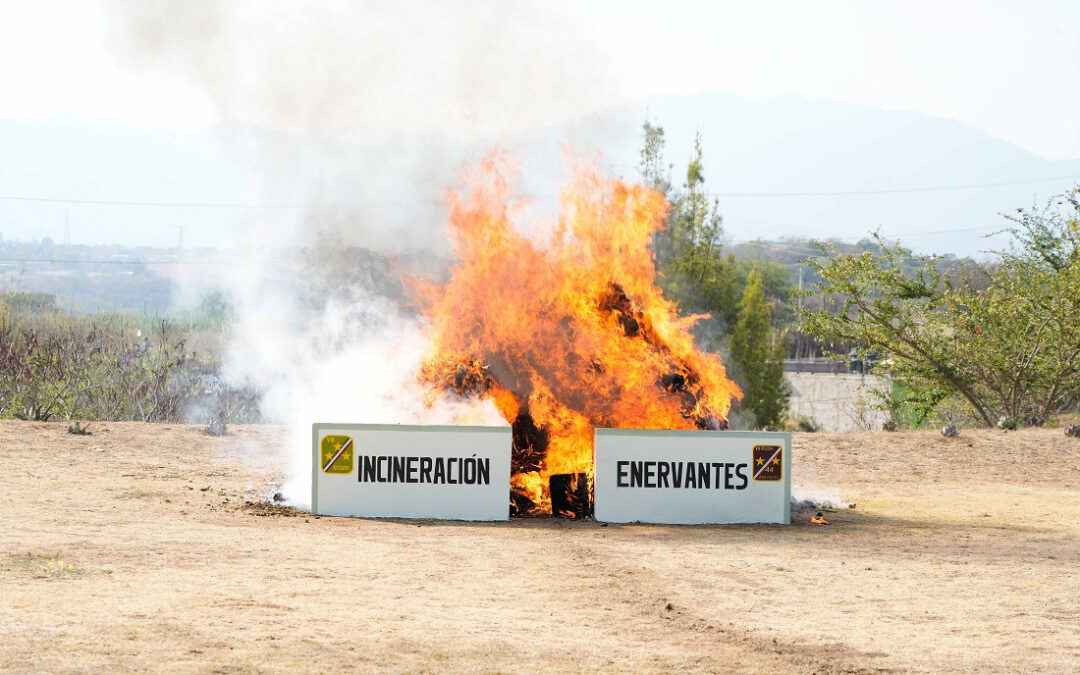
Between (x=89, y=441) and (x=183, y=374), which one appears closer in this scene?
(x=89, y=441)

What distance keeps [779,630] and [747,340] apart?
2854 cm

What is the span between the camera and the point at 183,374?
97.6 feet

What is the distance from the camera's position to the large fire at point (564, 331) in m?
15.1

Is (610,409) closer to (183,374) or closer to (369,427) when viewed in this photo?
(369,427)

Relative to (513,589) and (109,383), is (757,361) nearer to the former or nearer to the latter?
(109,383)

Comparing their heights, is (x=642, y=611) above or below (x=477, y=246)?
below

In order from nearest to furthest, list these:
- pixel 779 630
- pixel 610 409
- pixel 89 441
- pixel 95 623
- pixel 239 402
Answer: pixel 95 623
pixel 779 630
pixel 610 409
pixel 89 441
pixel 239 402

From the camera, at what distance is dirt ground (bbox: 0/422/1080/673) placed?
295 inches

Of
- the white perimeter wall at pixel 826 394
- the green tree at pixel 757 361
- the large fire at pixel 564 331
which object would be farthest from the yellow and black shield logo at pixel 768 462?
the white perimeter wall at pixel 826 394

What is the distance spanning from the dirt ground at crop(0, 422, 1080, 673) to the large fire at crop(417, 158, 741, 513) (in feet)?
6.23

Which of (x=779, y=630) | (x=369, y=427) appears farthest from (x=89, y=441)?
(x=779, y=630)

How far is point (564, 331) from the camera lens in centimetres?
1530

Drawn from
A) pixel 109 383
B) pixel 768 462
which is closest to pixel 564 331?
pixel 768 462

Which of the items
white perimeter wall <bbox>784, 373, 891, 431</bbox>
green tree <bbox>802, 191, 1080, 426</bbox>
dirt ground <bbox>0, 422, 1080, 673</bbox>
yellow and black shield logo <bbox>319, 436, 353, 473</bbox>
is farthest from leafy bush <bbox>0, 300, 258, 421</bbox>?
white perimeter wall <bbox>784, 373, 891, 431</bbox>
